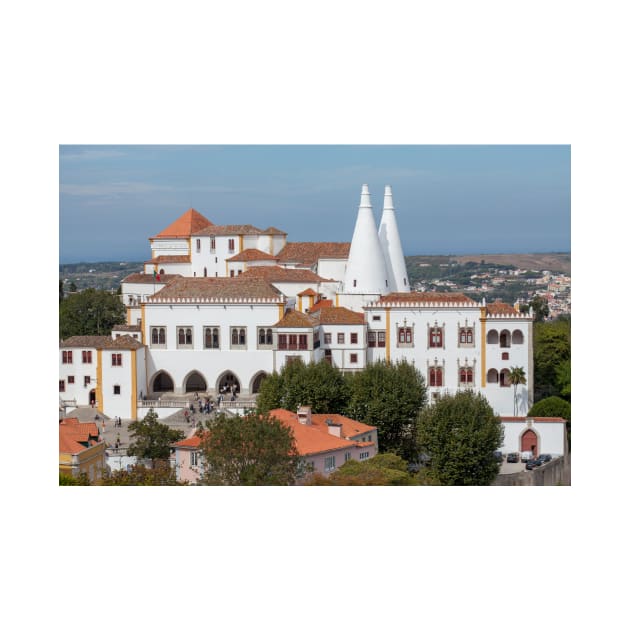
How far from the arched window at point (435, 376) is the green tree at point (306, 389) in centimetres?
434

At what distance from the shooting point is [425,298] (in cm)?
5009

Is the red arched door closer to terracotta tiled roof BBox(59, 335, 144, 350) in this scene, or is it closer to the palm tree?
the palm tree

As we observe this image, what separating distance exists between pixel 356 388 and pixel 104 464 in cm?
1009

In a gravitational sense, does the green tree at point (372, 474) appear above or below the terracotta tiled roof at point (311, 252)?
below

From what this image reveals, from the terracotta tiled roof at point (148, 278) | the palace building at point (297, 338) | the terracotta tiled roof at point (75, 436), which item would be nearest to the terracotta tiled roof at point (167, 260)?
the terracotta tiled roof at point (148, 278)

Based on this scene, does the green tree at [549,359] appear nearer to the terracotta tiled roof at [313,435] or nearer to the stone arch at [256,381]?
the stone arch at [256,381]

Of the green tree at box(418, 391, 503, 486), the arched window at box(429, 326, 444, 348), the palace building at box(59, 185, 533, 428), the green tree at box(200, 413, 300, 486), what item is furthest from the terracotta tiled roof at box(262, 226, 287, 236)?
the green tree at box(200, 413, 300, 486)

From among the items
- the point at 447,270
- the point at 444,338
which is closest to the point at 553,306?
the point at 447,270

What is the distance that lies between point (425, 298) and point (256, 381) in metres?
7.40

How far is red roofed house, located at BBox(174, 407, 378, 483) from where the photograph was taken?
37.2 meters

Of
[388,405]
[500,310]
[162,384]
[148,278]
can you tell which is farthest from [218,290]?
[148,278]

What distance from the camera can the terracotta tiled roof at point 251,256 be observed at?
6144 centimetres

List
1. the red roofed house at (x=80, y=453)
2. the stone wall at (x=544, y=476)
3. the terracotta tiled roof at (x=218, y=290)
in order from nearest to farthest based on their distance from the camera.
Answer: the red roofed house at (x=80, y=453), the stone wall at (x=544, y=476), the terracotta tiled roof at (x=218, y=290)

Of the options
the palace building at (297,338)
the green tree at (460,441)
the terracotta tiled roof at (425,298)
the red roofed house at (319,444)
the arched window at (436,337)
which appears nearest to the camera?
the red roofed house at (319,444)
